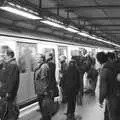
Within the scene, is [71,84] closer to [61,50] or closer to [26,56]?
[26,56]

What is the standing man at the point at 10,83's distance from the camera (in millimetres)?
4809

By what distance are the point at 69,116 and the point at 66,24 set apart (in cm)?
314

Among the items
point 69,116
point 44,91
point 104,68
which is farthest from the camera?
point 69,116

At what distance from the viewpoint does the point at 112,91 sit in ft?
15.9

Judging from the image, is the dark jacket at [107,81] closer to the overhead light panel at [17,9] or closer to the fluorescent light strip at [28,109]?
the overhead light panel at [17,9]

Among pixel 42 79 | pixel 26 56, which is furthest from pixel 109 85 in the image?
pixel 26 56

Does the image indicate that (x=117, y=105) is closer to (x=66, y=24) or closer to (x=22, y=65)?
(x=22, y=65)

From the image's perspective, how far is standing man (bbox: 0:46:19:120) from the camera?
481 centimetres

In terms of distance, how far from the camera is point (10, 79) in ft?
15.8

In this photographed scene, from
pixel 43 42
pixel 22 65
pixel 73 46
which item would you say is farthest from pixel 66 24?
pixel 73 46

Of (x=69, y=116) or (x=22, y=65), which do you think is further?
(x=22, y=65)

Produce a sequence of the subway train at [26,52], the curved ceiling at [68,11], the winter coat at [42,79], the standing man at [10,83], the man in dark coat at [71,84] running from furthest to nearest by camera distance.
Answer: the curved ceiling at [68,11]
the man in dark coat at [71,84]
the subway train at [26,52]
the winter coat at [42,79]
the standing man at [10,83]

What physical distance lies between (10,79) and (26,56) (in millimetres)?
3170

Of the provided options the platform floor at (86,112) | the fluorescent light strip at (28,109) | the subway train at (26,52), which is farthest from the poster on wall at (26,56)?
the platform floor at (86,112)
